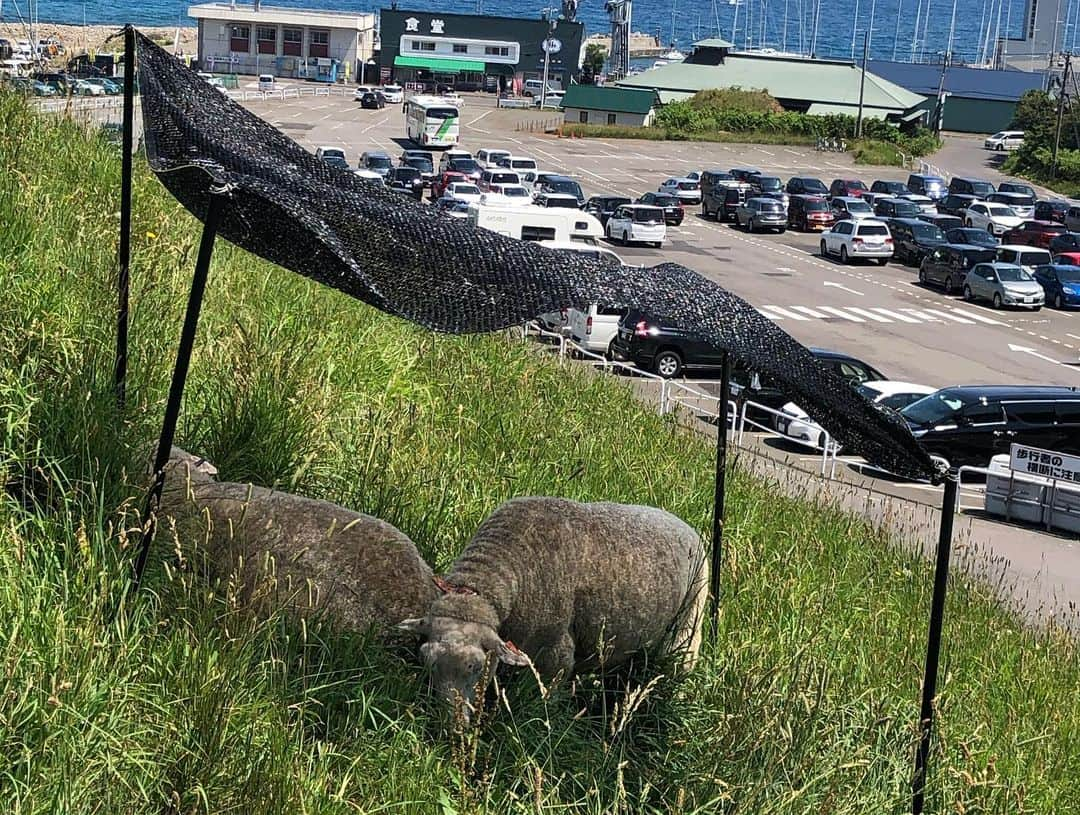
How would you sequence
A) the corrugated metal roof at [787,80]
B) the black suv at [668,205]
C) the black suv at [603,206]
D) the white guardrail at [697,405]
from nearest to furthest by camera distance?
the white guardrail at [697,405] < the black suv at [603,206] < the black suv at [668,205] < the corrugated metal roof at [787,80]

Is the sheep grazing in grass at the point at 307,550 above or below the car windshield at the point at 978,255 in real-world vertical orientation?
above

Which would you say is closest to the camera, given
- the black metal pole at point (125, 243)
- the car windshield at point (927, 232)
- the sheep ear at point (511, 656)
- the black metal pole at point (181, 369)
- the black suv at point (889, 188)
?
the black metal pole at point (181, 369)

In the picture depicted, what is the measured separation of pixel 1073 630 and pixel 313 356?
8.23m

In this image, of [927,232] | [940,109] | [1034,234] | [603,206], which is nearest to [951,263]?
[927,232]

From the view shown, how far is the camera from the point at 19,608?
17.4 feet

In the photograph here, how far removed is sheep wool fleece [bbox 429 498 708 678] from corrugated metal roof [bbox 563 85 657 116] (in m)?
89.4

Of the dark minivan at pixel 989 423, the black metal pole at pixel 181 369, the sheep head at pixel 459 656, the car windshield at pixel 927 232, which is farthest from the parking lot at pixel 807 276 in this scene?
the black metal pole at pixel 181 369

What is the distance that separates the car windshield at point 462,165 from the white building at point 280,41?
64.5 m

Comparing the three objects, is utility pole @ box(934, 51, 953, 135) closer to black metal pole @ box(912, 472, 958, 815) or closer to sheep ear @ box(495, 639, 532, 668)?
black metal pole @ box(912, 472, 958, 815)

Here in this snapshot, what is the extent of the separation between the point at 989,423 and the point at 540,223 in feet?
61.6

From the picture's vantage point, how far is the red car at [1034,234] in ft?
185

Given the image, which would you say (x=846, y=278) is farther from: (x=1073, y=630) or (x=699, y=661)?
(x=699, y=661)

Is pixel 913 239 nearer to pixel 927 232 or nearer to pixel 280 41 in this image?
pixel 927 232

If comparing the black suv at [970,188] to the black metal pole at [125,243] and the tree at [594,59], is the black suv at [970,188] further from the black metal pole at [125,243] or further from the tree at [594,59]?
the black metal pole at [125,243]
